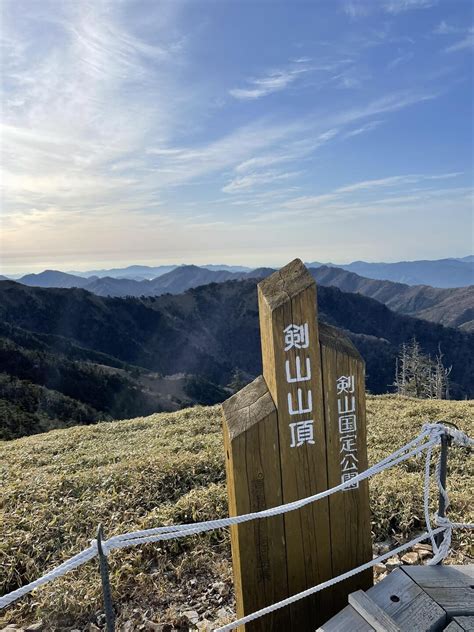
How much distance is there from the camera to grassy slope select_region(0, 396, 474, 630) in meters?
4.22

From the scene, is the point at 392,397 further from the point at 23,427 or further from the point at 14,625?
the point at 23,427

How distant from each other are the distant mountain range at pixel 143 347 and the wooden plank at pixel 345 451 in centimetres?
2722

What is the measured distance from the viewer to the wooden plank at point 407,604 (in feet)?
8.72

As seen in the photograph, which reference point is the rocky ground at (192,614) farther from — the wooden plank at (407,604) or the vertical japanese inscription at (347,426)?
the vertical japanese inscription at (347,426)

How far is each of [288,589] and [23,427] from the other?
94.1 feet

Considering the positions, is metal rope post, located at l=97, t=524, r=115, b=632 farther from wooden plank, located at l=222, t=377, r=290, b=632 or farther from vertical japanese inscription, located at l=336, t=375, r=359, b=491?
vertical japanese inscription, located at l=336, t=375, r=359, b=491

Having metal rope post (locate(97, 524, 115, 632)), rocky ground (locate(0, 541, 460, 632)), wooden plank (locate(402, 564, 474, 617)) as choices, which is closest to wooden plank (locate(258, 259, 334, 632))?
wooden plank (locate(402, 564, 474, 617))

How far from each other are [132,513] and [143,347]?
118 metres

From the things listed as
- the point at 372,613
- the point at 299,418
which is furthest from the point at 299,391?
the point at 372,613

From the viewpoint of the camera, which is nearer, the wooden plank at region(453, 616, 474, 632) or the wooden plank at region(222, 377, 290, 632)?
the wooden plank at region(453, 616, 474, 632)

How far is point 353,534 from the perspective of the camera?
120 inches

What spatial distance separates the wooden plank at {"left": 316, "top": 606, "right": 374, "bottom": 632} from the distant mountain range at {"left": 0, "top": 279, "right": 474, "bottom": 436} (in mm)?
27416

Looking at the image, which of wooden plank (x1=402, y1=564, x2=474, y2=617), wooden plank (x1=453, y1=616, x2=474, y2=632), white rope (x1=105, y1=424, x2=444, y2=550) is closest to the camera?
white rope (x1=105, y1=424, x2=444, y2=550)

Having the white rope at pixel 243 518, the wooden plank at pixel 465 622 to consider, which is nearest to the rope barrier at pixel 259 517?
the white rope at pixel 243 518
